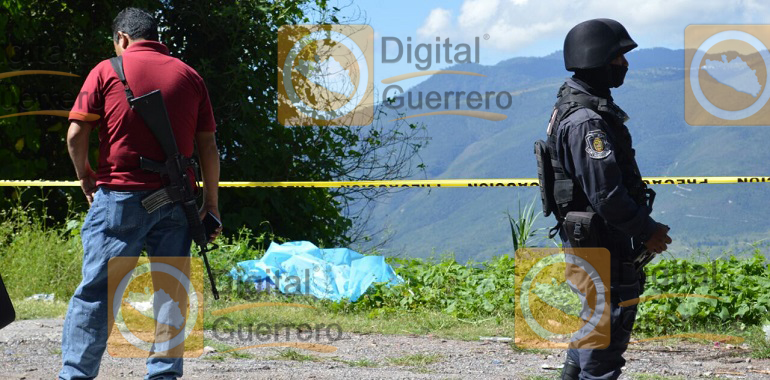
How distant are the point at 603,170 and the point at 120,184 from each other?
2.11m

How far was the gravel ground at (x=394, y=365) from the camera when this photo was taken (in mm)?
5199

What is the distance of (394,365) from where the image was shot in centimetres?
554

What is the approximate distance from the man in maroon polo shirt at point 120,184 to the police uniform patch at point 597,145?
1.82 metres

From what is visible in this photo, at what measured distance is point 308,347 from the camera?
6.07 meters

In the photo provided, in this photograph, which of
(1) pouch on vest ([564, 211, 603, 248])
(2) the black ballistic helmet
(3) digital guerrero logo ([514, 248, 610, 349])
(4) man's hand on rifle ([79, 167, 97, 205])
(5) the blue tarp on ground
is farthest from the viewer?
(5) the blue tarp on ground

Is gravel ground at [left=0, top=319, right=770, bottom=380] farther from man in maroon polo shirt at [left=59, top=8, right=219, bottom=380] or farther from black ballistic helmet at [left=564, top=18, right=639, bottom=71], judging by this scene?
black ballistic helmet at [left=564, top=18, right=639, bottom=71]


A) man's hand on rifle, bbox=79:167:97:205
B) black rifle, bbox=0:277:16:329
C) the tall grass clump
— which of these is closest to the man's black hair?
man's hand on rifle, bbox=79:167:97:205

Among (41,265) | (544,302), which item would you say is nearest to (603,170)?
(544,302)

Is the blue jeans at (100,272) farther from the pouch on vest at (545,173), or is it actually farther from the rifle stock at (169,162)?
the pouch on vest at (545,173)

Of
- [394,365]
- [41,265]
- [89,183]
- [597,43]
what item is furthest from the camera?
[41,265]

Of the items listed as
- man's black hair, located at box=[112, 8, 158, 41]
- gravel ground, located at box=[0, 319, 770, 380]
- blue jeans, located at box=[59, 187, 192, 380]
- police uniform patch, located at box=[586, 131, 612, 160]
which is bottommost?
gravel ground, located at box=[0, 319, 770, 380]

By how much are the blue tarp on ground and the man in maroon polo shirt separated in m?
3.77

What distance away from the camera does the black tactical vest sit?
12.1 ft

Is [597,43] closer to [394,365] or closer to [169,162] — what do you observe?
[169,162]
